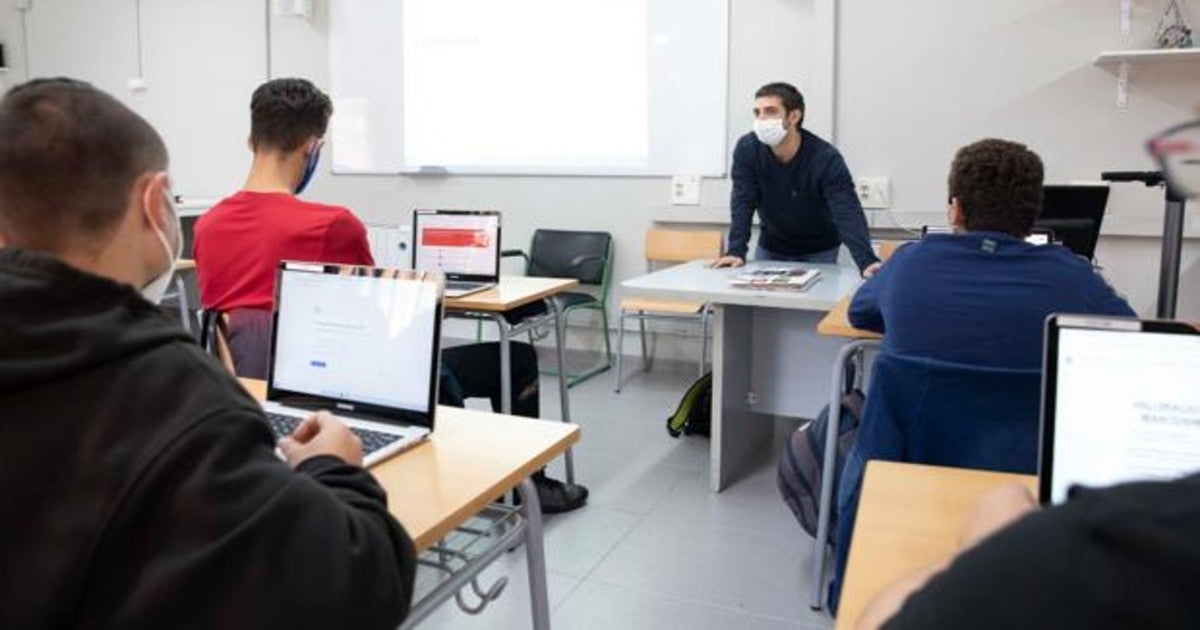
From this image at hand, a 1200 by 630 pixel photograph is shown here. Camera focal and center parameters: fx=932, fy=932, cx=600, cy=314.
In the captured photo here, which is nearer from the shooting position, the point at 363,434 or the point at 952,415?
the point at 363,434

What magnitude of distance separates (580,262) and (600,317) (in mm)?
392

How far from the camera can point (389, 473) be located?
1.45 m

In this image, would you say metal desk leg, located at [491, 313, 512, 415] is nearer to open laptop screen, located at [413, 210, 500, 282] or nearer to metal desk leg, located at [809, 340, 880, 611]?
open laptop screen, located at [413, 210, 500, 282]

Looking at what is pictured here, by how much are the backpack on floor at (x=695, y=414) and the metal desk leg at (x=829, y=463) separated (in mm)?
1333

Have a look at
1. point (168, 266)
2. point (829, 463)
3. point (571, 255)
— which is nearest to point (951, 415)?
point (829, 463)

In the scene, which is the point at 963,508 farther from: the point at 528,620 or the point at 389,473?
the point at 528,620

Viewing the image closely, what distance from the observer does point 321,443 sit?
117 cm

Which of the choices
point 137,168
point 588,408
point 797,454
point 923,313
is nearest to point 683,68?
point 588,408

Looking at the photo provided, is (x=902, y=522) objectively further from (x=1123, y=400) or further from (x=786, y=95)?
(x=786, y=95)

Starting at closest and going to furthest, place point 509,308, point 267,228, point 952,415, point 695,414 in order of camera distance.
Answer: point 952,415
point 267,228
point 509,308
point 695,414

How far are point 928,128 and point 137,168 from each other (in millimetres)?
4093

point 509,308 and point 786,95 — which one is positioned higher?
point 786,95

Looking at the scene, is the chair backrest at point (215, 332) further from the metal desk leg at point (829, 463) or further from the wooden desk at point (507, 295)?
the metal desk leg at point (829, 463)

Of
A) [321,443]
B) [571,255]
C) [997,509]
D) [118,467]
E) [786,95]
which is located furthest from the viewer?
[571,255]
